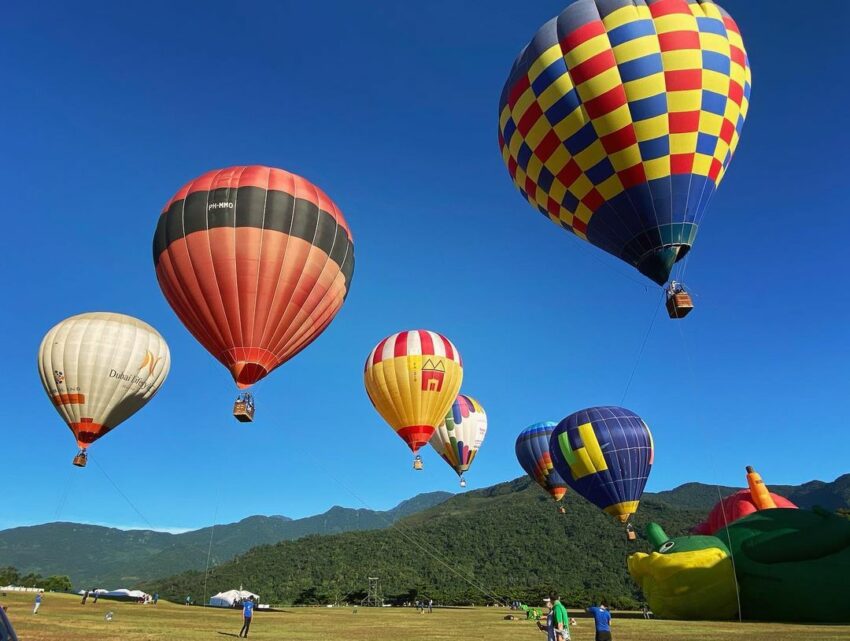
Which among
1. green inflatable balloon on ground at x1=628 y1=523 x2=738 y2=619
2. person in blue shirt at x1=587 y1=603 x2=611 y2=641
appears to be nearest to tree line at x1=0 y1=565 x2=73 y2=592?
green inflatable balloon on ground at x1=628 y1=523 x2=738 y2=619

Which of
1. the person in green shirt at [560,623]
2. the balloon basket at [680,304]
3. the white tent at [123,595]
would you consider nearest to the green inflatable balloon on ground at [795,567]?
the balloon basket at [680,304]

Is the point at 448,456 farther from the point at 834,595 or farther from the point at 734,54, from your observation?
the point at 734,54

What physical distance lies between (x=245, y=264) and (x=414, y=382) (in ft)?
47.5

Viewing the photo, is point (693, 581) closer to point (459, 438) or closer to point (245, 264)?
point (245, 264)

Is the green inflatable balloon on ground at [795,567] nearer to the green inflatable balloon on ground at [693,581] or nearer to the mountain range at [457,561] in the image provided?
the green inflatable balloon on ground at [693,581]

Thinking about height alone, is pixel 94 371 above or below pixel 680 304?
above

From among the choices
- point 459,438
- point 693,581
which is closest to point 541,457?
point 459,438

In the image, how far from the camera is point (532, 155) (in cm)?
1781

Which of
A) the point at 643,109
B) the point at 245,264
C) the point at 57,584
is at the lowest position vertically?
the point at 57,584

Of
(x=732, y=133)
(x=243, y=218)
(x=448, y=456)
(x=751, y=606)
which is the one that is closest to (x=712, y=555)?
(x=751, y=606)

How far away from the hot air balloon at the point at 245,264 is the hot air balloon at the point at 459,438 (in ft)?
68.3

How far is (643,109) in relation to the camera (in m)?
15.7

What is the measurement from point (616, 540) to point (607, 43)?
9866 cm

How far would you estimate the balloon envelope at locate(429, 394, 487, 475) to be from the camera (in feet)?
129
